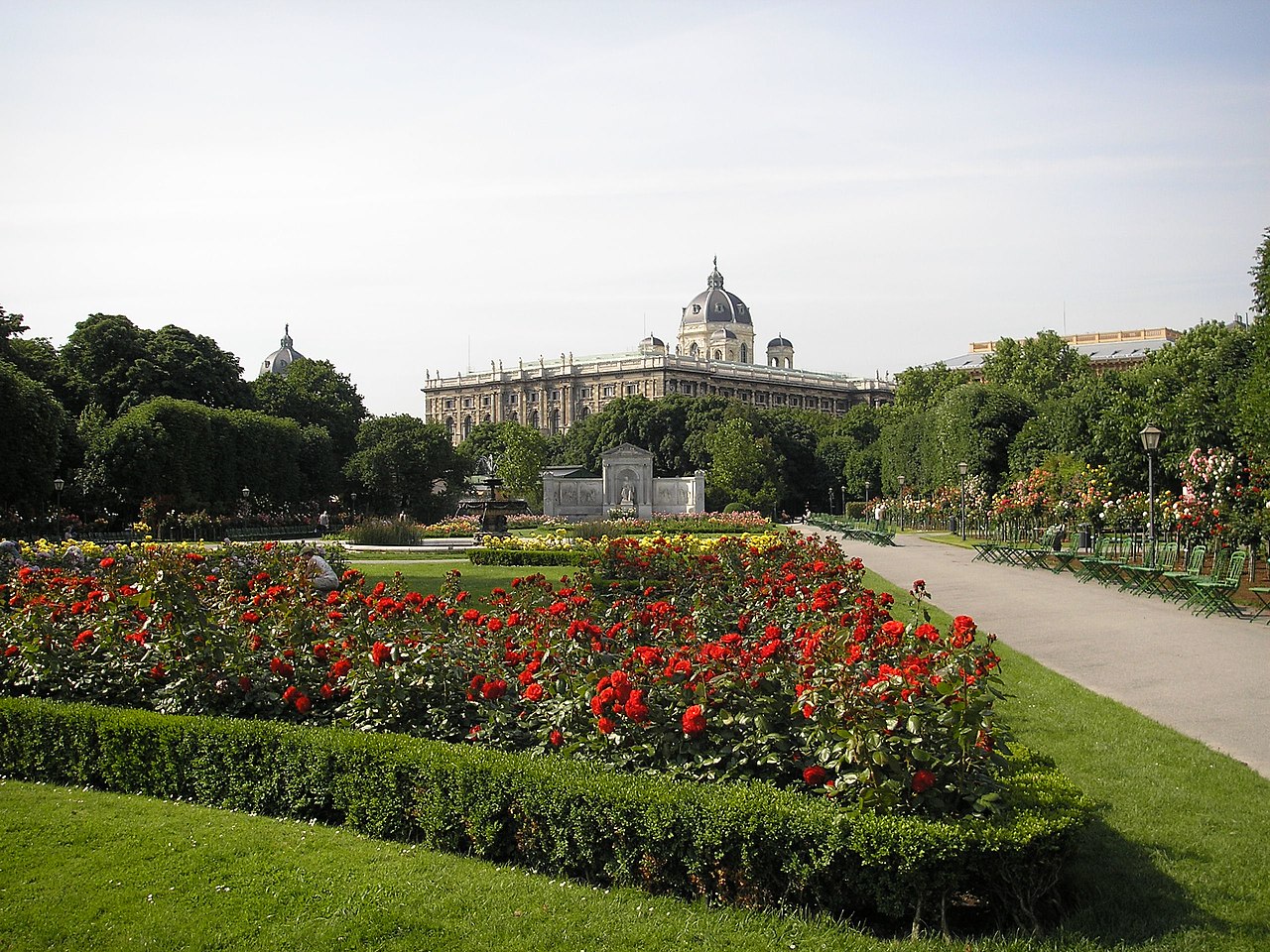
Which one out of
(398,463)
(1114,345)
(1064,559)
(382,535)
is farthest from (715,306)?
(1064,559)

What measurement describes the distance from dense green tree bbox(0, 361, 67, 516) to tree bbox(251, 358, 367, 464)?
2804 cm

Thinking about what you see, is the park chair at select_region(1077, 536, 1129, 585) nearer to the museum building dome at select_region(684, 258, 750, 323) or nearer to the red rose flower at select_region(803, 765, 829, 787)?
the red rose flower at select_region(803, 765, 829, 787)

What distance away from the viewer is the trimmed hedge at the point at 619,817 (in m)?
4.65

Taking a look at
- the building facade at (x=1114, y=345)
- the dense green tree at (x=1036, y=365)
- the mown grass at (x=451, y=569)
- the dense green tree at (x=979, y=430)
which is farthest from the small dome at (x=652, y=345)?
the mown grass at (x=451, y=569)

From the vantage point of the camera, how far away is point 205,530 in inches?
1476

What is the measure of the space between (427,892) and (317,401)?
208 ft

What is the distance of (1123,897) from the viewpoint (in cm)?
497

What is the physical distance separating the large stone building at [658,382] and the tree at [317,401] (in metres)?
47.4

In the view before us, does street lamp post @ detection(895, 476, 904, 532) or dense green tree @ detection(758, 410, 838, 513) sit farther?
dense green tree @ detection(758, 410, 838, 513)

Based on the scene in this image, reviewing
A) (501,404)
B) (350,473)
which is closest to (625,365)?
(501,404)

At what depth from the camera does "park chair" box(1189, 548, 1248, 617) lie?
1480 cm

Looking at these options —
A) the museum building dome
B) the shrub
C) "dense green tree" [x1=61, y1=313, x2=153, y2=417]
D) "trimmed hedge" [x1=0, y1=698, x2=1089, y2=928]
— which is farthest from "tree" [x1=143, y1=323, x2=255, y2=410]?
the museum building dome

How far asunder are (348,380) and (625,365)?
5155cm

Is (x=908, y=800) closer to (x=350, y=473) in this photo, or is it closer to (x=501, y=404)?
(x=350, y=473)
